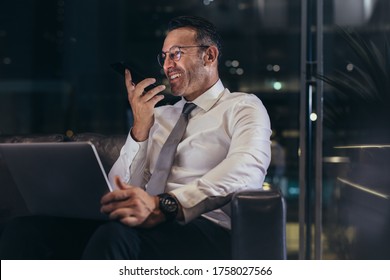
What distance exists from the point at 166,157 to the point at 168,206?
0.41m

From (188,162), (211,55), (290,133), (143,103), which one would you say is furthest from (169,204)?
(290,133)

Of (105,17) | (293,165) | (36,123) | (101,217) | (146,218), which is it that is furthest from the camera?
(36,123)

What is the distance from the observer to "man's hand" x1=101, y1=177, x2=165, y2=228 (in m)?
1.77

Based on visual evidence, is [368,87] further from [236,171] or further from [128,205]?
[128,205]

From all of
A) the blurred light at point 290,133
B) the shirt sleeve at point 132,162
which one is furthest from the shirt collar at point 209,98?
the blurred light at point 290,133

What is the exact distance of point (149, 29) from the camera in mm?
3832

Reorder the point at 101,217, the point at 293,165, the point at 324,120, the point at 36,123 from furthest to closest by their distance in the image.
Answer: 1. the point at 36,123
2. the point at 293,165
3. the point at 324,120
4. the point at 101,217

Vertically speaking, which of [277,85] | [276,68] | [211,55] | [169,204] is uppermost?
[211,55]

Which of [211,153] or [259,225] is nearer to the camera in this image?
[259,225]

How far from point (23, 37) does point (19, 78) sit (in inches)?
11.7

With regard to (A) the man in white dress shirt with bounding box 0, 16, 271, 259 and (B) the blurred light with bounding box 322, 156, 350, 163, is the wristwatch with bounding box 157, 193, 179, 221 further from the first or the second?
(B) the blurred light with bounding box 322, 156, 350, 163

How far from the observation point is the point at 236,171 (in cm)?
197
